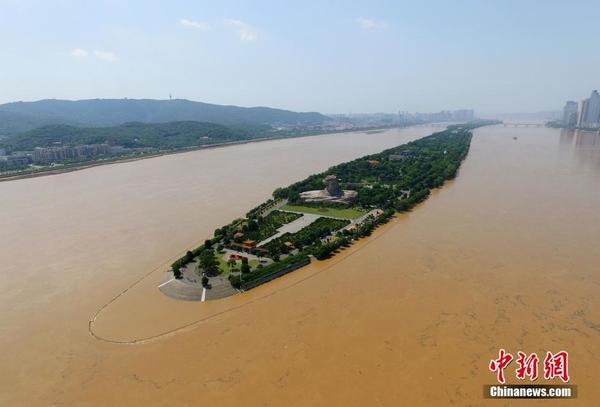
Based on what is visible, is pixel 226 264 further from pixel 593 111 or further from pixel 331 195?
pixel 593 111

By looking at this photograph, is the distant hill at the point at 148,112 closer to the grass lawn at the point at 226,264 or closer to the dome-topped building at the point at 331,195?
the dome-topped building at the point at 331,195

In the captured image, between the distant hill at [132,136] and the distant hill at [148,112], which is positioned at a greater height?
the distant hill at [148,112]

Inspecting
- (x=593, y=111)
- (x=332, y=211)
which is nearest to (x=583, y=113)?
(x=593, y=111)

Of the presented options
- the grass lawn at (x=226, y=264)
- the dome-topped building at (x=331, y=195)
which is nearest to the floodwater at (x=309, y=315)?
the grass lawn at (x=226, y=264)

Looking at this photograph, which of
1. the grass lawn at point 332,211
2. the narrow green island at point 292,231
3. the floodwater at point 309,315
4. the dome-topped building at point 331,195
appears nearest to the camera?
the floodwater at point 309,315

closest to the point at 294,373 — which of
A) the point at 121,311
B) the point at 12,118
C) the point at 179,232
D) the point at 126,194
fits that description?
the point at 121,311
